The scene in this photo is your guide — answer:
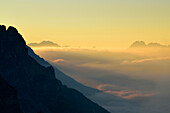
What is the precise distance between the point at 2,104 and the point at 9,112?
7942 millimetres

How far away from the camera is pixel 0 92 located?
639ft

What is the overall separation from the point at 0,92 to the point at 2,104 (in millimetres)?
7580

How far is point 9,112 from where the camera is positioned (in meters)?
200

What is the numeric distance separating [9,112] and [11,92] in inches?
503

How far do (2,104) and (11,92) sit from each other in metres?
9.40

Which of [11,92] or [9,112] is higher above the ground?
[11,92]

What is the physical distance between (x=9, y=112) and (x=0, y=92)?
579 inches

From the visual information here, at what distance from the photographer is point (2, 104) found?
195125 mm

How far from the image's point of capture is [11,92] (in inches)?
7854

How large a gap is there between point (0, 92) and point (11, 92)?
739cm
